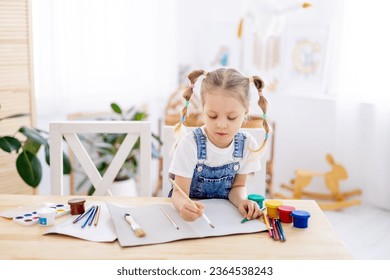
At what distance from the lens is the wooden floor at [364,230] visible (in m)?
2.62

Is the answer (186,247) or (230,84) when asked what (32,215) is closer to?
(186,247)

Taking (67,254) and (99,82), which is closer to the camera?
(67,254)

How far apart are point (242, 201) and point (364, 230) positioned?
1.86 m

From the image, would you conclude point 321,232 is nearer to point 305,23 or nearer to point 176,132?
point 176,132

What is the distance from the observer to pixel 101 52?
10.8 feet

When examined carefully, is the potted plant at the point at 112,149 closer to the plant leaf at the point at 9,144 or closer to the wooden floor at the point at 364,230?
the plant leaf at the point at 9,144

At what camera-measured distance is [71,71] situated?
3.08m

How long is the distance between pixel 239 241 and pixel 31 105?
1.83 meters

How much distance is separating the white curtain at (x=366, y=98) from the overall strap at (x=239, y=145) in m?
1.94

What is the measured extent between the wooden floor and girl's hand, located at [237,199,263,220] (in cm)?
139
